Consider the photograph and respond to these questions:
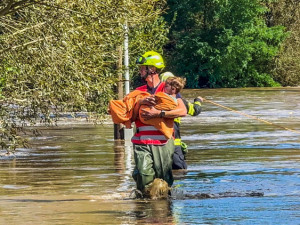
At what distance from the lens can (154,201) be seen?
11.3 meters

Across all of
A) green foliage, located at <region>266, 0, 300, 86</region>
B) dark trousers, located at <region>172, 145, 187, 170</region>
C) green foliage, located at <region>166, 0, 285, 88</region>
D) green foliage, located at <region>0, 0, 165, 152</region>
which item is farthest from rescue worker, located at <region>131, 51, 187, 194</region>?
green foliage, located at <region>266, 0, 300, 86</region>

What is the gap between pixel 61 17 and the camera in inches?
656

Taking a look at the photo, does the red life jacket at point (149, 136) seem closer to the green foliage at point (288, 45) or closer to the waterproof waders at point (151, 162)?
the waterproof waders at point (151, 162)

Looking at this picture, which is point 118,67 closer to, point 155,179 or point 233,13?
point 155,179

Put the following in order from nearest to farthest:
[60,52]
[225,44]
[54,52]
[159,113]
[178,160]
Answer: [159,113] → [178,160] → [54,52] → [60,52] → [225,44]

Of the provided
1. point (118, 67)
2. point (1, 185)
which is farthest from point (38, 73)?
point (118, 67)

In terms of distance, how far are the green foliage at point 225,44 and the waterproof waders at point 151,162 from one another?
2165 inches

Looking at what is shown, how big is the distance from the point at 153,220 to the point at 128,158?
8.18 m

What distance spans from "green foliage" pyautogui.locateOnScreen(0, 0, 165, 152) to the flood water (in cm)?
108

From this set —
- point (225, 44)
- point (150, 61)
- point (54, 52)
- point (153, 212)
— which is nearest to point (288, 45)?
point (225, 44)

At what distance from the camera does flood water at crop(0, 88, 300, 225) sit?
10141mm

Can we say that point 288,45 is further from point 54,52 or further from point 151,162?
point 151,162

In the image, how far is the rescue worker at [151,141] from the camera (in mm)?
11188

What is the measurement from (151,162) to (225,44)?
2231 inches
